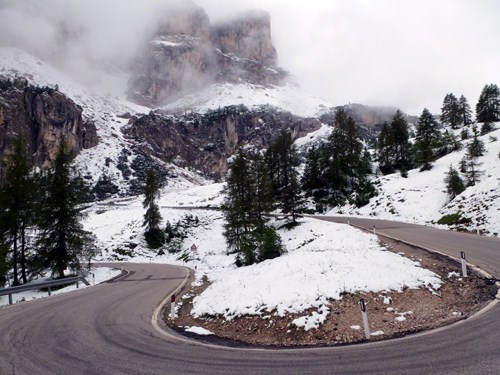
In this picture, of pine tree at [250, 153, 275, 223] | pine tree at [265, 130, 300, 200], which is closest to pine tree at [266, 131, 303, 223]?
pine tree at [265, 130, 300, 200]

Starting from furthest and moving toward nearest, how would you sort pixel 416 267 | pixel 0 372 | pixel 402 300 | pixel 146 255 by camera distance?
pixel 146 255 → pixel 416 267 → pixel 402 300 → pixel 0 372

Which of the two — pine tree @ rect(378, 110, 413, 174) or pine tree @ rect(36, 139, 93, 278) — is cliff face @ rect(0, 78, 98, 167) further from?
pine tree @ rect(378, 110, 413, 174)

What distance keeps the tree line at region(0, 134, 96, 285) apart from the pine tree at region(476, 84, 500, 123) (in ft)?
282

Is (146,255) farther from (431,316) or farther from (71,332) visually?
(431,316)

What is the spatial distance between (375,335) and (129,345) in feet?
20.6

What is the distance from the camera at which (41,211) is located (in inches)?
963

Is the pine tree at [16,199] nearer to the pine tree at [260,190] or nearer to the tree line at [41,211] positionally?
the tree line at [41,211]

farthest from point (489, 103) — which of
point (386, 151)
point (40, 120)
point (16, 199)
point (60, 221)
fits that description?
point (40, 120)

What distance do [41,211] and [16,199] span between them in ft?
6.44

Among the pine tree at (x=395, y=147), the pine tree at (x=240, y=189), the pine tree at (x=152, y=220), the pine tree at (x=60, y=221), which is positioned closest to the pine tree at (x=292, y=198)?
the pine tree at (x=240, y=189)

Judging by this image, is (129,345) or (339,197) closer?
(129,345)

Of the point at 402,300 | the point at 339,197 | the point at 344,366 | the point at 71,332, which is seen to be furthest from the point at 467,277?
the point at 339,197

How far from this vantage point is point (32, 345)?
8203 mm

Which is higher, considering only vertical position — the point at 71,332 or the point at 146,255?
the point at 71,332
